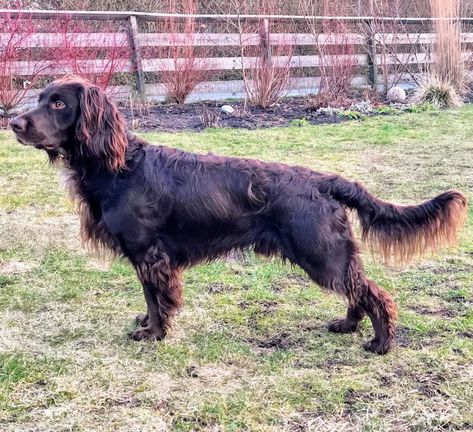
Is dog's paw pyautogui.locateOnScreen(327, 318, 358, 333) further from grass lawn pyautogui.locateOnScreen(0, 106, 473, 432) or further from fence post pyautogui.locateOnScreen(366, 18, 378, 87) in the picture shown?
fence post pyautogui.locateOnScreen(366, 18, 378, 87)

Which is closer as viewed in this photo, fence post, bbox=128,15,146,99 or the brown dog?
the brown dog

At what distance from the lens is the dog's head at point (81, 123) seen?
2961 mm

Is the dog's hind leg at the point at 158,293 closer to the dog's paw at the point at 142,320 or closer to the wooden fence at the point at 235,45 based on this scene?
the dog's paw at the point at 142,320

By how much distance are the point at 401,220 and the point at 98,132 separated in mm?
1616

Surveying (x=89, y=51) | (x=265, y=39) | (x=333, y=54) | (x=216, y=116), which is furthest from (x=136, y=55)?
(x=333, y=54)

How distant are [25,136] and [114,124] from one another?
0.45 metres

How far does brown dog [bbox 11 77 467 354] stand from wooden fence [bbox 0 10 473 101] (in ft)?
21.0

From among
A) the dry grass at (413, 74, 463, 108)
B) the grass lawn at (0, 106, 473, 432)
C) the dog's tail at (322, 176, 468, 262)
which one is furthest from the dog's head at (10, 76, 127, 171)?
the dry grass at (413, 74, 463, 108)

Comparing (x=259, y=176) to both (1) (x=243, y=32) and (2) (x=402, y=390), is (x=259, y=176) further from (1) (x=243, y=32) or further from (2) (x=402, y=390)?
(1) (x=243, y=32)

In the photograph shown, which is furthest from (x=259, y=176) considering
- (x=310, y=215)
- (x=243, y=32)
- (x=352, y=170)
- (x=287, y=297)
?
(x=243, y=32)

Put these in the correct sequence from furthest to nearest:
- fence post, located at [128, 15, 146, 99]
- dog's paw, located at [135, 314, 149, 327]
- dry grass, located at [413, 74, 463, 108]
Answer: dry grass, located at [413, 74, 463, 108] → fence post, located at [128, 15, 146, 99] → dog's paw, located at [135, 314, 149, 327]

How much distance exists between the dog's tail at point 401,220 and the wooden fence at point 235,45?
23.7 ft

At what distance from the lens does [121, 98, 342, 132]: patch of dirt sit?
8.89 meters

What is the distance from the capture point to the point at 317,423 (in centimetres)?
229
